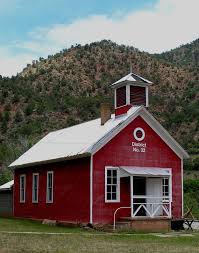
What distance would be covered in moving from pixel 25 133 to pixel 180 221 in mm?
32928

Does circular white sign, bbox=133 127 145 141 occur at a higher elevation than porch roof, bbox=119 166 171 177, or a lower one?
higher

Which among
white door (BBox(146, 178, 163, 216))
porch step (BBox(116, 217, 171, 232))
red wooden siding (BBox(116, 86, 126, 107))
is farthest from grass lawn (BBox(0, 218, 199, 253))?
red wooden siding (BBox(116, 86, 126, 107))

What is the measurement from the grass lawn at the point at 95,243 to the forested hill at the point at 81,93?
2965 centimetres

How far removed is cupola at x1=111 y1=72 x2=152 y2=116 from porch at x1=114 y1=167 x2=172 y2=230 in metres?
3.55

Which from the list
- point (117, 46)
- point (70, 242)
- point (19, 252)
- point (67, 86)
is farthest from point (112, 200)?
point (117, 46)

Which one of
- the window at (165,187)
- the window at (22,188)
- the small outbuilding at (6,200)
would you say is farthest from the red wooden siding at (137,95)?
the small outbuilding at (6,200)

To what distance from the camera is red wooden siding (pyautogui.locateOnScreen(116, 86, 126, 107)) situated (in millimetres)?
30328

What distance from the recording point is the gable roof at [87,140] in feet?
91.4

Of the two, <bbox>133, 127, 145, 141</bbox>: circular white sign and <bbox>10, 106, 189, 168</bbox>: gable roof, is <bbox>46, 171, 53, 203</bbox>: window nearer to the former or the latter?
<bbox>10, 106, 189, 168</bbox>: gable roof

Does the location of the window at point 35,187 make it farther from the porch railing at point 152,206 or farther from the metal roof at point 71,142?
the porch railing at point 152,206

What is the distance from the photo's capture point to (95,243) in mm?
19812

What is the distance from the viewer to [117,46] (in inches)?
3408

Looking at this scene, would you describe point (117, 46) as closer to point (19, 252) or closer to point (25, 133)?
point (25, 133)

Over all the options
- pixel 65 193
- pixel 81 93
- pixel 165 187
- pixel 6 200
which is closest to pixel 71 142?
pixel 65 193
